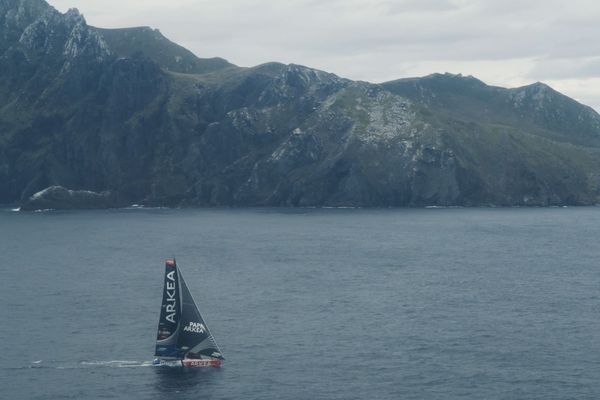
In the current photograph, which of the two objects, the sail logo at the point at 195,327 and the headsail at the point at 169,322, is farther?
the sail logo at the point at 195,327

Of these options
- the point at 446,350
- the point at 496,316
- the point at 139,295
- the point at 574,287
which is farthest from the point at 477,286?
the point at 139,295

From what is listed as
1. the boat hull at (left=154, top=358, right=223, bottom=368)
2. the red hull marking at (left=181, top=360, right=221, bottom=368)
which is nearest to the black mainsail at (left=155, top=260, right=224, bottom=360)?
the boat hull at (left=154, top=358, right=223, bottom=368)

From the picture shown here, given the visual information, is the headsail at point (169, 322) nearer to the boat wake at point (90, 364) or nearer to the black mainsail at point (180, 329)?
the black mainsail at point (180, 329)

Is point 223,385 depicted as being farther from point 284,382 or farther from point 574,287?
point 574,287

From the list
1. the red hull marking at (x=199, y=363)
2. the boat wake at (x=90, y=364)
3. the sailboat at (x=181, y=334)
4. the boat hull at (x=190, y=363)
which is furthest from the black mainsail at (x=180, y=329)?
the boat wake at (x=90, y=364)

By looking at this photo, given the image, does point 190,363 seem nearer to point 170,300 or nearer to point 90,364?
point 170,300

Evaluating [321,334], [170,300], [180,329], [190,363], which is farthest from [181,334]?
[321,334]

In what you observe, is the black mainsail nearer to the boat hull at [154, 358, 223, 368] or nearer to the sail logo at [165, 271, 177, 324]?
the sail logo at [165, 271, 177, 324]
